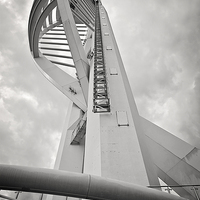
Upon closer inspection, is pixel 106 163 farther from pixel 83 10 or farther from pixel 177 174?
pixel 83 10

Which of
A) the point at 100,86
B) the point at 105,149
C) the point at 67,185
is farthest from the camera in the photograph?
the point at 100,86

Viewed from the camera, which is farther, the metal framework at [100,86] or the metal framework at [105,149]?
the metal framework at [100,86]

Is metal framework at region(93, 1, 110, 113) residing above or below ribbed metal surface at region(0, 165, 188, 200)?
above

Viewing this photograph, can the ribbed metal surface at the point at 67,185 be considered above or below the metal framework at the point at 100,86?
below

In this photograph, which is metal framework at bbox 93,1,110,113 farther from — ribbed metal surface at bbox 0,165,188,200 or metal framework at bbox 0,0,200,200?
ribbed metal surface at bbox 0,165,188,200

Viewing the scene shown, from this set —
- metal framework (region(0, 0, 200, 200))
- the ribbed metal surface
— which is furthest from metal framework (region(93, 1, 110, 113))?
the ribbed metal surface

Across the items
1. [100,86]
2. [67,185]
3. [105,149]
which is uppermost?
[100,86]

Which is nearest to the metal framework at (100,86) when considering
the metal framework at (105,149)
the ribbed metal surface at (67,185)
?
the metal framework at (105,149)

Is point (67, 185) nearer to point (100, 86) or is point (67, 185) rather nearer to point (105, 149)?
point (105, 149)

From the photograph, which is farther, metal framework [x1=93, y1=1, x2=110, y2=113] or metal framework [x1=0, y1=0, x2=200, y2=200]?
metal framework [x1=93, y1=1, x2=110, y2=113]

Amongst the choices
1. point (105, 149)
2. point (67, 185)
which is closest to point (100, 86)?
point (105, 149)

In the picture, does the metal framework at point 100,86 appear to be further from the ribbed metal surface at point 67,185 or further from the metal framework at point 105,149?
the ribbed metal surface at point 67,185

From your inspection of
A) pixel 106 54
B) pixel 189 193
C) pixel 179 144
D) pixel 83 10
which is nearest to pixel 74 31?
pixel 106 54

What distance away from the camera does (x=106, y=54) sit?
1116 cm
